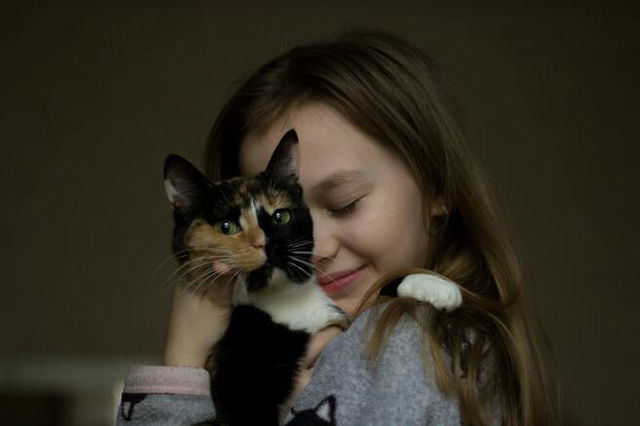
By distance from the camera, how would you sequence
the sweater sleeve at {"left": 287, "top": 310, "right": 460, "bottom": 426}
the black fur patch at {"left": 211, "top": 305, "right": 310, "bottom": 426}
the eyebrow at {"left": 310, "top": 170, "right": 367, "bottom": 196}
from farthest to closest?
the eyebrow at {"left": 310, "top": 170, "right": 367, "bottom": 196}
the black fur patch at {"left": 211, "top": 305, "right": 310, "bottom": 426}
the sweater sleeve at {"left": 287, "top": 310, "right": 460, "bottom": 426}

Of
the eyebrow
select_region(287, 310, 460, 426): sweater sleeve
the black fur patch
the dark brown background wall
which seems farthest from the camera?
the dark brown background wall

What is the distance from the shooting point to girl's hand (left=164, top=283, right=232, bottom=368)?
119 cm

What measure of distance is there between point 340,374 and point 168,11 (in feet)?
6.33

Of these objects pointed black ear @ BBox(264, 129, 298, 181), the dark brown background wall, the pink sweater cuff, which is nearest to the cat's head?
pointed black ear @ BBox(264, 129, 298, 181)

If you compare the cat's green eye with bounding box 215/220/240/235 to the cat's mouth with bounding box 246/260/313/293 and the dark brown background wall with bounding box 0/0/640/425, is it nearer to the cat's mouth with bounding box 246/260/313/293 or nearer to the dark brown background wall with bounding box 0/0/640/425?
the cat's mouth with bounding box 246/260/313/293

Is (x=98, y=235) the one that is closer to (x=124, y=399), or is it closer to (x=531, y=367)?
(x=124, y=399)

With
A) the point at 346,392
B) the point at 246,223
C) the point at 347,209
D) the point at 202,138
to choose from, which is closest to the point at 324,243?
the point at 347,209

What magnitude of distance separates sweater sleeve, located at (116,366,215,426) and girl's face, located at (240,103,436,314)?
0.89 ft

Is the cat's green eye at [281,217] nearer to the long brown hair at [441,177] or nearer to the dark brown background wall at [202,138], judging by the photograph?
the long brown hair at [441,177]

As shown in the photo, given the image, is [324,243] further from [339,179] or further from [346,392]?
[346,392]

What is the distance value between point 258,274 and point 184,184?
178 mm

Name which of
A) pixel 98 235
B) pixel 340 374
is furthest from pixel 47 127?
pixel 340 374

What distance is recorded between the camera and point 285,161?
121 cm

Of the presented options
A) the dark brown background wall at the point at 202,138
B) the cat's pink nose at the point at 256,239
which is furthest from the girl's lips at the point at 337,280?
the dark brown background wall at the point at 202,138
